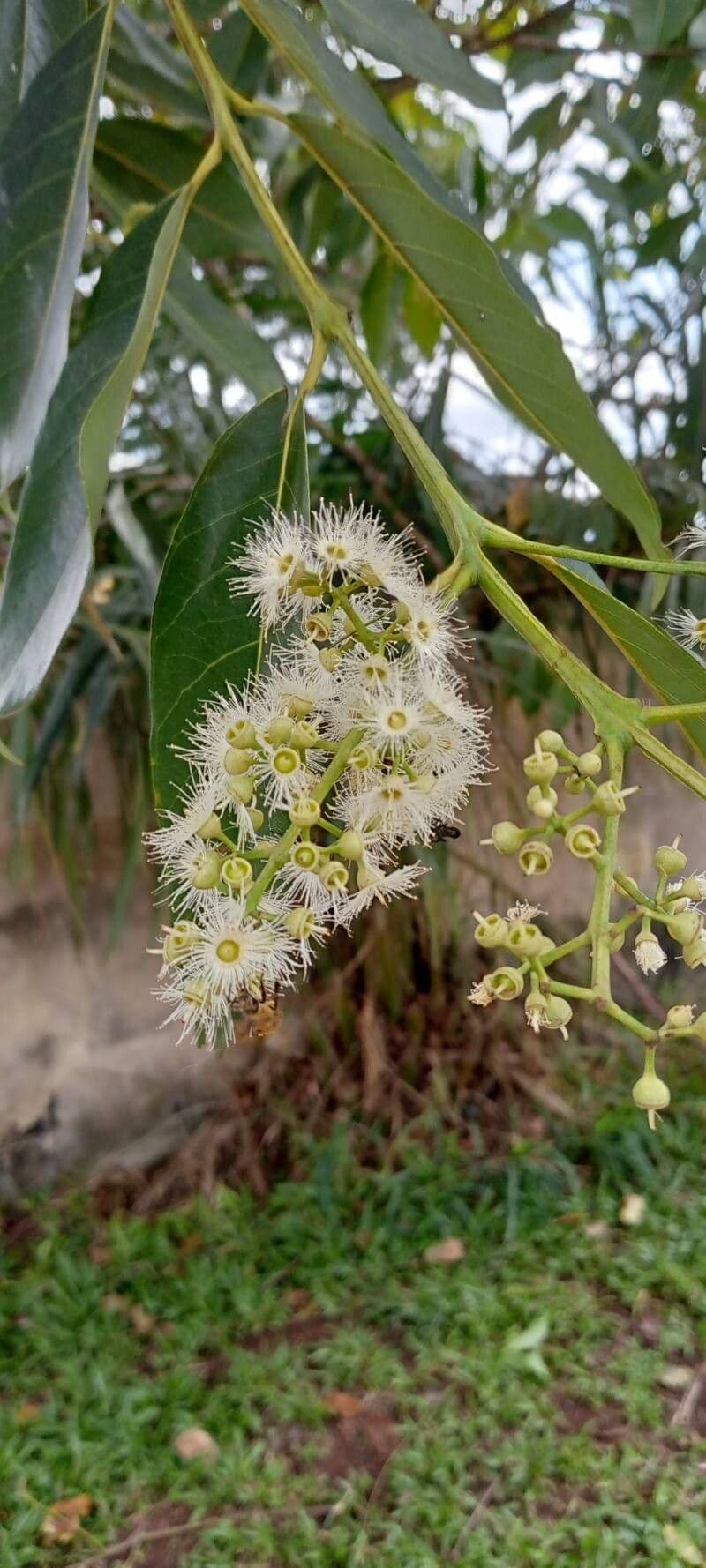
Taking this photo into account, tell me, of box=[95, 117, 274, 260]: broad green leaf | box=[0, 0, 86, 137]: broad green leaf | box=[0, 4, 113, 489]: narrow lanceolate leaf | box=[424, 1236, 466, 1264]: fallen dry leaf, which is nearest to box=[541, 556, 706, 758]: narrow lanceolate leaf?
box=[0, 4, 113, 489]: narrow lanceolate leaf

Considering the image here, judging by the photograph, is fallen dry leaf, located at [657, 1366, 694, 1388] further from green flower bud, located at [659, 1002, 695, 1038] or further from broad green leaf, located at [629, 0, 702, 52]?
broad green leaf, located at [629, 0, 702, 52]

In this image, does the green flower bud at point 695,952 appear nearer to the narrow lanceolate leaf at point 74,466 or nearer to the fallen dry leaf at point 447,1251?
the narrow lanceolate leaf at point 74,466

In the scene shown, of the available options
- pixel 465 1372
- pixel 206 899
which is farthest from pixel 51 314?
pixel 465 1372

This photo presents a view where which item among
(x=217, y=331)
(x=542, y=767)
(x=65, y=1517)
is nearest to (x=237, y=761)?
(x=542, y=767)

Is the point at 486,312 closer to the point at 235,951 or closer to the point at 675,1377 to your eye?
the point at 235,951

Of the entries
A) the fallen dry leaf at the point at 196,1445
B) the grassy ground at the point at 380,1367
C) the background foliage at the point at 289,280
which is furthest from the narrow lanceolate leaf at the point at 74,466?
the fallen dry leaf at the point at 196,1445

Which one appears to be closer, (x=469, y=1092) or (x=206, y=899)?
(x=206, y=899)

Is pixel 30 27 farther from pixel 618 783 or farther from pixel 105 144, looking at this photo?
pixel 618 783
